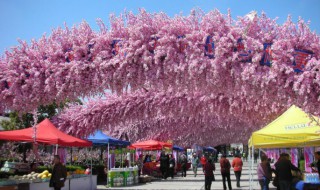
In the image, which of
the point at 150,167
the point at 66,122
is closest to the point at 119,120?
the point at 66,122

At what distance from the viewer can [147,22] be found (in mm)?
7652

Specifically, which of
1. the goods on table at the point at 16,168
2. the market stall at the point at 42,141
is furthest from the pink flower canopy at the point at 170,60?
the goods on table at the point at 16,168

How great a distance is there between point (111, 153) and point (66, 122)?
6229mm

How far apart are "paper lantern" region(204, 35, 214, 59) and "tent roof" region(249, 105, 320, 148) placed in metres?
4.27

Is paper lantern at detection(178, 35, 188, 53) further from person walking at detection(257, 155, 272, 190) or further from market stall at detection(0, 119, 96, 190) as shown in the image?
person walking at detection(257, 155, 272, 190)

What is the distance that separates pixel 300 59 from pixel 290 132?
13.0 feet

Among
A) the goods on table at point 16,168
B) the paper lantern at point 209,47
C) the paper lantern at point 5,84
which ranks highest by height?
the paper lantern at point 209,47

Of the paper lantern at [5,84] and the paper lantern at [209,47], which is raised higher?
the paper lantern at [209,47]

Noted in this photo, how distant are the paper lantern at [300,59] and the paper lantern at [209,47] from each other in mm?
1526

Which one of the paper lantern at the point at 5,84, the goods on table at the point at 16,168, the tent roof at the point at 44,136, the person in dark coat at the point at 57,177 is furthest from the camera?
the goods on table at the point at 16,168

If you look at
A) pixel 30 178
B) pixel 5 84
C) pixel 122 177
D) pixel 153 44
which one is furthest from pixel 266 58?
pixel 122 177

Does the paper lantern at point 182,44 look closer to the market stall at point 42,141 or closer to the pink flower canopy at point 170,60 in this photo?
the pink flower canopy at point 170,60

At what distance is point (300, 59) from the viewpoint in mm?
7410

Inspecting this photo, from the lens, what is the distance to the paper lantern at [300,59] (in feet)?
24.1
